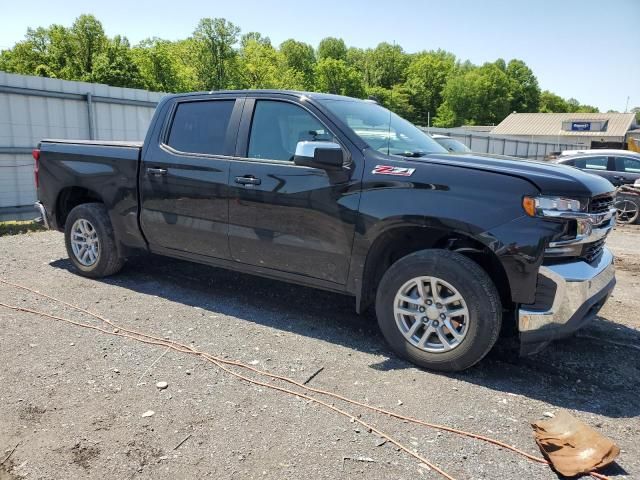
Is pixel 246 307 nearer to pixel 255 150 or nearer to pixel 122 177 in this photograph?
pixel 255 150

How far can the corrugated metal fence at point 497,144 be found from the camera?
2785 cm

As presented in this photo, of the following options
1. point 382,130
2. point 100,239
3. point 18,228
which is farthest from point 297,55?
point 382,130

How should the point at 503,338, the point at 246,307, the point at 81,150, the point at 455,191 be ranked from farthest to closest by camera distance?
1. the point at 81,150
2. the point at 246,307
3. the point at 503,338
4. the point at 455,191

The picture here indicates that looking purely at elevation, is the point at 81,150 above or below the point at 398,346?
above

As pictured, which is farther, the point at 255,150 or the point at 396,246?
the point at 255,150

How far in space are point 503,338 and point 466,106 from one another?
3708 inches

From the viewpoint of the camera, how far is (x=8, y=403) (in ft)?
10.6

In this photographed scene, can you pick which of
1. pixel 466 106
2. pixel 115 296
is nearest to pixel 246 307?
pixel 115 296

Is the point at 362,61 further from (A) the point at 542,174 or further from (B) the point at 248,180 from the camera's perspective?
(A) the point at 542,174

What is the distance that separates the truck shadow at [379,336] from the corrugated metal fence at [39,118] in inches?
204

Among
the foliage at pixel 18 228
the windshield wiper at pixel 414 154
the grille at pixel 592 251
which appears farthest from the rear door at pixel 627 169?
the foliage at pixel 18 228

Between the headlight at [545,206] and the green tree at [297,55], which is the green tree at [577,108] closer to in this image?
the green tree at [297,55]

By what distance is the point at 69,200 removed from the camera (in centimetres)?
604

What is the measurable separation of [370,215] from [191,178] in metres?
1.85
